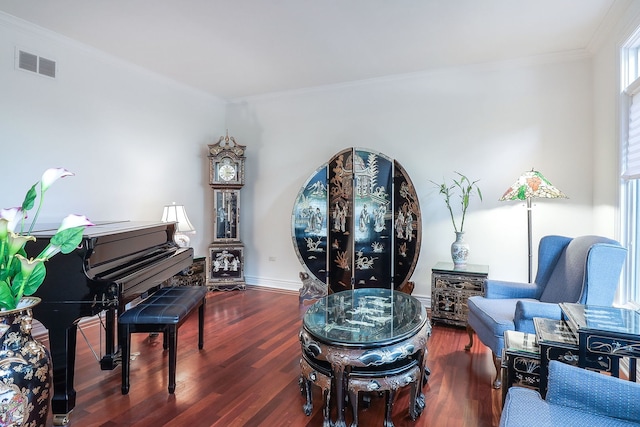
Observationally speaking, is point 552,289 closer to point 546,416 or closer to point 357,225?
point 546,416

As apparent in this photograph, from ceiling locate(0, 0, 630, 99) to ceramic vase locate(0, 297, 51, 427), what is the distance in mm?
2427

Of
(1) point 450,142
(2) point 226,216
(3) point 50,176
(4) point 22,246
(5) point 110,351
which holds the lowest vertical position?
(5) point 110,351

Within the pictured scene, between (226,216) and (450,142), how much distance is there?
3.16m

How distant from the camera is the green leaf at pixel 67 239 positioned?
1.32 metres

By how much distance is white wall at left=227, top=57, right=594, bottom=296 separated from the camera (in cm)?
342

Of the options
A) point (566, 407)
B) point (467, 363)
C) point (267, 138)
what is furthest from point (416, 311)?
point (267, 138)

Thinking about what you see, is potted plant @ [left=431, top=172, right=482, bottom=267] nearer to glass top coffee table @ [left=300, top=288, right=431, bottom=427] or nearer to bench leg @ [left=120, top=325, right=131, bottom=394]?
glass top coffee table @ [left=300, top=288, right=431, bottom=427]

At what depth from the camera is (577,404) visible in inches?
50.0

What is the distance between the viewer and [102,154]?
3.59 meters

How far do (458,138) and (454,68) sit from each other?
2.68ft

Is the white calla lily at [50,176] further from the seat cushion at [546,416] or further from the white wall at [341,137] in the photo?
the white wall at [341,137]

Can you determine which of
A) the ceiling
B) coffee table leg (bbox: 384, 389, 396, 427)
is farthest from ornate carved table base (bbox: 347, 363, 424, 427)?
the ceiling

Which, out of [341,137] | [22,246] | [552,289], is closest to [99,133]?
[22,246]

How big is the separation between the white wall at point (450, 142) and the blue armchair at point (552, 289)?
0.97 metres
